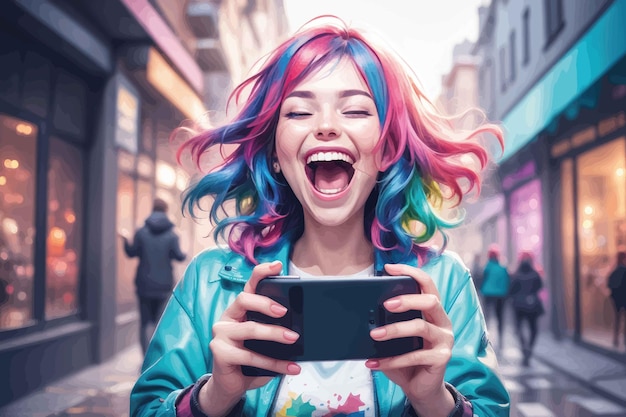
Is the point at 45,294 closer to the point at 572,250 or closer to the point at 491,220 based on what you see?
the point at 572,250

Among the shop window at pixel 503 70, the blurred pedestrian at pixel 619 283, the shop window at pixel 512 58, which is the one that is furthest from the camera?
the shop window at pixel 503 70

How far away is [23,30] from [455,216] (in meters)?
5.82

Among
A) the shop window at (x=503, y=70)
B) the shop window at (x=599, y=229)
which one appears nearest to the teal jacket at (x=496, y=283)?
the shop window at (x=599, y=229)

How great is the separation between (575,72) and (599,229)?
3.00m

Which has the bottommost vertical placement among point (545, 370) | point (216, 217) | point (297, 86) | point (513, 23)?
point (545, 370)

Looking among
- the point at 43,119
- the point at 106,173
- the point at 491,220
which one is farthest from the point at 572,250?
the point at 491,220

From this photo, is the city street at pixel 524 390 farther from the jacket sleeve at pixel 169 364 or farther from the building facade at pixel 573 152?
the jacket sleeve at pixel 169 364

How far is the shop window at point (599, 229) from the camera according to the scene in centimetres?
891

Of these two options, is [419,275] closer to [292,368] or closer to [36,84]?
[292,368]

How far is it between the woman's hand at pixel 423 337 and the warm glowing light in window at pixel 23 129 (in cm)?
618

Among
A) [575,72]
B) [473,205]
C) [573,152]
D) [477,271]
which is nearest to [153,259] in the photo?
[575,72]

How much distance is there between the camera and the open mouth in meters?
1.79

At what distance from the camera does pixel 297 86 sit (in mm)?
1749

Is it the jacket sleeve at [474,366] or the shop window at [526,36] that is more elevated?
the shop window at [526,36]
